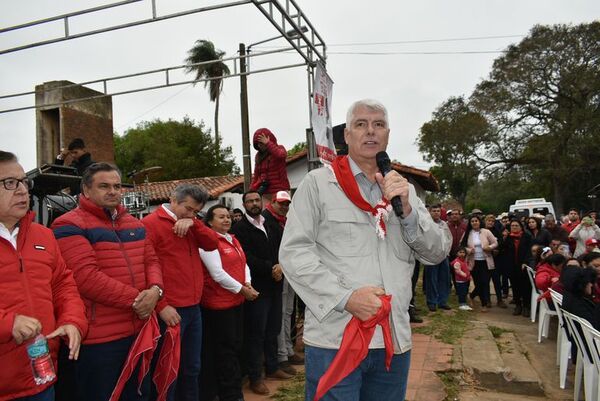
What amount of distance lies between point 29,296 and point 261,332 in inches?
110

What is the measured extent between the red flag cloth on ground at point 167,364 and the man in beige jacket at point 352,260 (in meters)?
1.57

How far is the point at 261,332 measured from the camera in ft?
15.7

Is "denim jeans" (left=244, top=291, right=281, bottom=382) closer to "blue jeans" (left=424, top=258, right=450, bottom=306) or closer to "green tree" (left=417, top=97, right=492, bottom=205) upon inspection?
"blue jeans" (left=424, top=258, right=450, bottom=306)

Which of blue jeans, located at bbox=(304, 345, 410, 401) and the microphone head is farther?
the microphone head

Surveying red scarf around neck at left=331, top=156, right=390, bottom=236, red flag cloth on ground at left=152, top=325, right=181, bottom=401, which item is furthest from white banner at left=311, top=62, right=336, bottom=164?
red scarf around neck at left=331, top=156, right=390, bottom=236

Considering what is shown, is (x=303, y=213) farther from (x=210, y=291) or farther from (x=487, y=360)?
(x=487, y=360)

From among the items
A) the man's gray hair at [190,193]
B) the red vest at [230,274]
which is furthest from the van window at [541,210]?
the man's gray hair at [190,193]

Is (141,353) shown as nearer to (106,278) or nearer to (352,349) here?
(106,278)

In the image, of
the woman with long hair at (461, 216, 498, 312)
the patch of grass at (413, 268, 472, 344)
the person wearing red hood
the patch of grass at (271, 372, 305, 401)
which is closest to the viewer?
the patch of grass at (271, 372, 305, 401)

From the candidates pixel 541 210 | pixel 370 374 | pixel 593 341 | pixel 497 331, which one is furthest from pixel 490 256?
pixel 541 210

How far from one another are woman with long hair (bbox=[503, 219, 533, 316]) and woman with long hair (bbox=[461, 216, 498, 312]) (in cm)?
44

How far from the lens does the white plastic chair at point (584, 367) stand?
12.8 ft

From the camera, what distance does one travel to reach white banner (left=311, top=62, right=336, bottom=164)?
5582 mm

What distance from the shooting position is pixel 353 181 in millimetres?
2061
